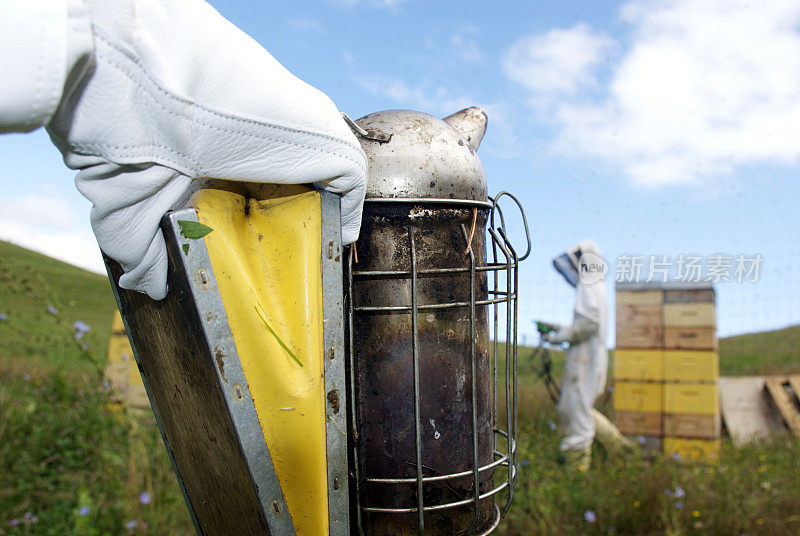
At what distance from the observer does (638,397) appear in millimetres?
6297

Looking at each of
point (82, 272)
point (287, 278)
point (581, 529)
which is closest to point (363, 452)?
point (287, 278)

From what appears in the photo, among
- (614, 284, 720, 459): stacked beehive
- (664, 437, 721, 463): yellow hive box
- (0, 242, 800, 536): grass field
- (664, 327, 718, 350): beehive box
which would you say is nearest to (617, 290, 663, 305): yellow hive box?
(614, 284, 720, 459): stacked beehive

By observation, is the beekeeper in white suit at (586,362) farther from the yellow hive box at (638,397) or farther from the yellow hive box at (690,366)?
the yellow hive box at (690,366)

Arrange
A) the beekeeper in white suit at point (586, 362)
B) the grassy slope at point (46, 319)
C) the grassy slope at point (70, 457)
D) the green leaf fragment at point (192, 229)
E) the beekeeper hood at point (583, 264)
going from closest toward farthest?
1. the green leaf fragment at point (192, 229)
2. the grassy slope at point (70, 457)
3. the grassy slope at point (46, 319)
4. the beekeeper in white suit at point (586, 362)
5. the beekeeper hood at point (583, 264)

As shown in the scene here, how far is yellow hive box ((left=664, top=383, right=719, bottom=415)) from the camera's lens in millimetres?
6086

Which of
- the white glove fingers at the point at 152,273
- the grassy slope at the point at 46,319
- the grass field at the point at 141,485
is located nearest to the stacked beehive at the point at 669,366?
the grass field at the point at 141,485

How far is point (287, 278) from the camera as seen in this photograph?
→ 1.24 meters

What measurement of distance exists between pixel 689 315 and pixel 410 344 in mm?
5519

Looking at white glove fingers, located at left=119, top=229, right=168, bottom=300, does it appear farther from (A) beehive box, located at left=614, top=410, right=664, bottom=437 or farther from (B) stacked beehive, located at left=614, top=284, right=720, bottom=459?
(A) beehive box, located at left=614, top=410, right=664, bottom=437

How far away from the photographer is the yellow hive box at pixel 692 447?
602 cm

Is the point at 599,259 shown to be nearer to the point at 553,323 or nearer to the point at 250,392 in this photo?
the point at 553,323

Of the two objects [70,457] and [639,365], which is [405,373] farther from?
[639,365]

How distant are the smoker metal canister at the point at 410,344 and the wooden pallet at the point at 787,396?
6851 millimetres

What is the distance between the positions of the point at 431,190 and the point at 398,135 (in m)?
0.17
